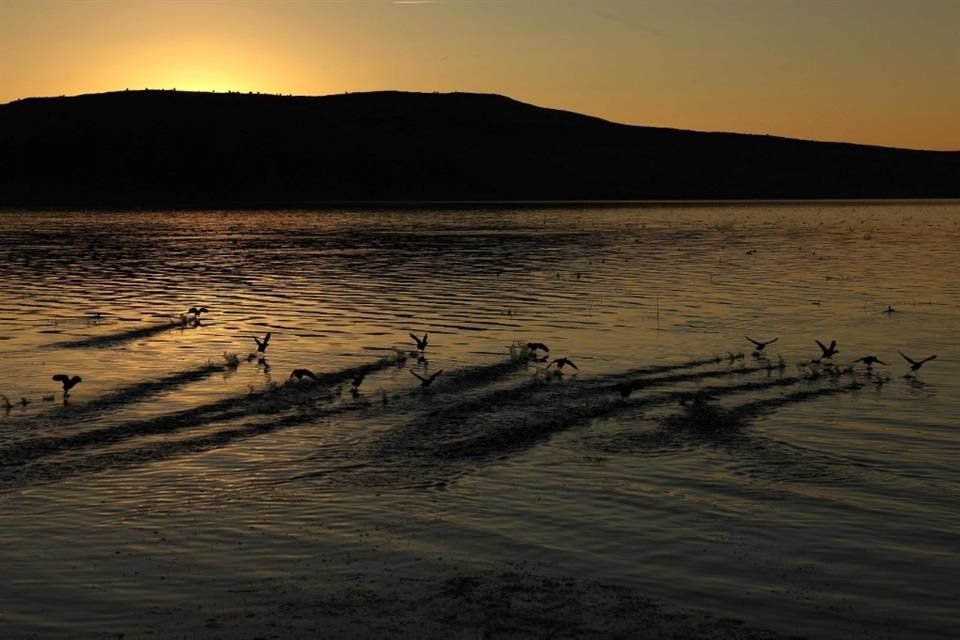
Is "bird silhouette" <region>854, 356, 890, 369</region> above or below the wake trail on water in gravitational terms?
above

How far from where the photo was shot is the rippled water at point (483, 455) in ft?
43.1

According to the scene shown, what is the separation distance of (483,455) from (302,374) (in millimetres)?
7485

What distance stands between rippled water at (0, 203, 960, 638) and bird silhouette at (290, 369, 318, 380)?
41 centimetres

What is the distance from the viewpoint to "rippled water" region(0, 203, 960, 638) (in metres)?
13.1

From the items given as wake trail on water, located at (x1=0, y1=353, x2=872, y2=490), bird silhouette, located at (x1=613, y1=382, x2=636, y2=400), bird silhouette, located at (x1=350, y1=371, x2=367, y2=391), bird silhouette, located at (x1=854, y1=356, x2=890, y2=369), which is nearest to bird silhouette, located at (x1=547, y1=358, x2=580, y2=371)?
wake trail on water, located at (x1=0, y1=353, x2=872, y2=490)

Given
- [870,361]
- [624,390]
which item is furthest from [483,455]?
[870,361]

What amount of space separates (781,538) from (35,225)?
106 metres

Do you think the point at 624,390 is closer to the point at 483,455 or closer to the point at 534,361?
the point at 534,361

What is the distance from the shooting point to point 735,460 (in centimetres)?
1852

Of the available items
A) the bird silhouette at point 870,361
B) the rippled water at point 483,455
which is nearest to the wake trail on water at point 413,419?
the rippled water at point 483,455

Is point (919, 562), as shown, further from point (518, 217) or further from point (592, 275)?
point (518, 217)

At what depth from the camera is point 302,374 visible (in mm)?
24969

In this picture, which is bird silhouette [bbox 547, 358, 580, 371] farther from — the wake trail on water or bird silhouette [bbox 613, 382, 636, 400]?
bird silhouette [bbox 613, 382, 636, 400]

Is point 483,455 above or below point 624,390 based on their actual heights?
below
